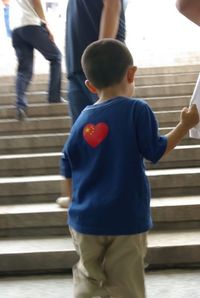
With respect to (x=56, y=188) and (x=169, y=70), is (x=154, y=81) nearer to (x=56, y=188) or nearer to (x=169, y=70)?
(x=169, y=70)

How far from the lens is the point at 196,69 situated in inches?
223

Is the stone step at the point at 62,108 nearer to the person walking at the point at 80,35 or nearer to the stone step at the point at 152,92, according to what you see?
the stone step at the point at 152,92

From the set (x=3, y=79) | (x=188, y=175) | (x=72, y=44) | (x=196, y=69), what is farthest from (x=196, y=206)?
(x=3, y=79)

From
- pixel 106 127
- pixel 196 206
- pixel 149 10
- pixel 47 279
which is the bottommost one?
pixel 47 279

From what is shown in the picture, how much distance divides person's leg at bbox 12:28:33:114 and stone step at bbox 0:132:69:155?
0.51 metres

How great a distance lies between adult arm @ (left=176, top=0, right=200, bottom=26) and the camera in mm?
1535

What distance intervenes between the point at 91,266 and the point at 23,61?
3.10 meters

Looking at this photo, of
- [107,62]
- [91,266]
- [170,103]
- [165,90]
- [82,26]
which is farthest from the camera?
[165,90]

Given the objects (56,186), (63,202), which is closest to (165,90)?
(56,186)

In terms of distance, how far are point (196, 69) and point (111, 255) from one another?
13.9 ft

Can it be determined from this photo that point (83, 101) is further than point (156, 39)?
No

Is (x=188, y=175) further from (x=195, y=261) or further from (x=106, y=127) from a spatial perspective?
(x=106, y=127)

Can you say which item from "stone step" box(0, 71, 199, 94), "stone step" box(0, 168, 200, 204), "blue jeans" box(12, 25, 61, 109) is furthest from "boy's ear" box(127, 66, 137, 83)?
"stone step" box(0, 71, 199, 94)

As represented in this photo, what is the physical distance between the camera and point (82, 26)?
2496 millimetres
